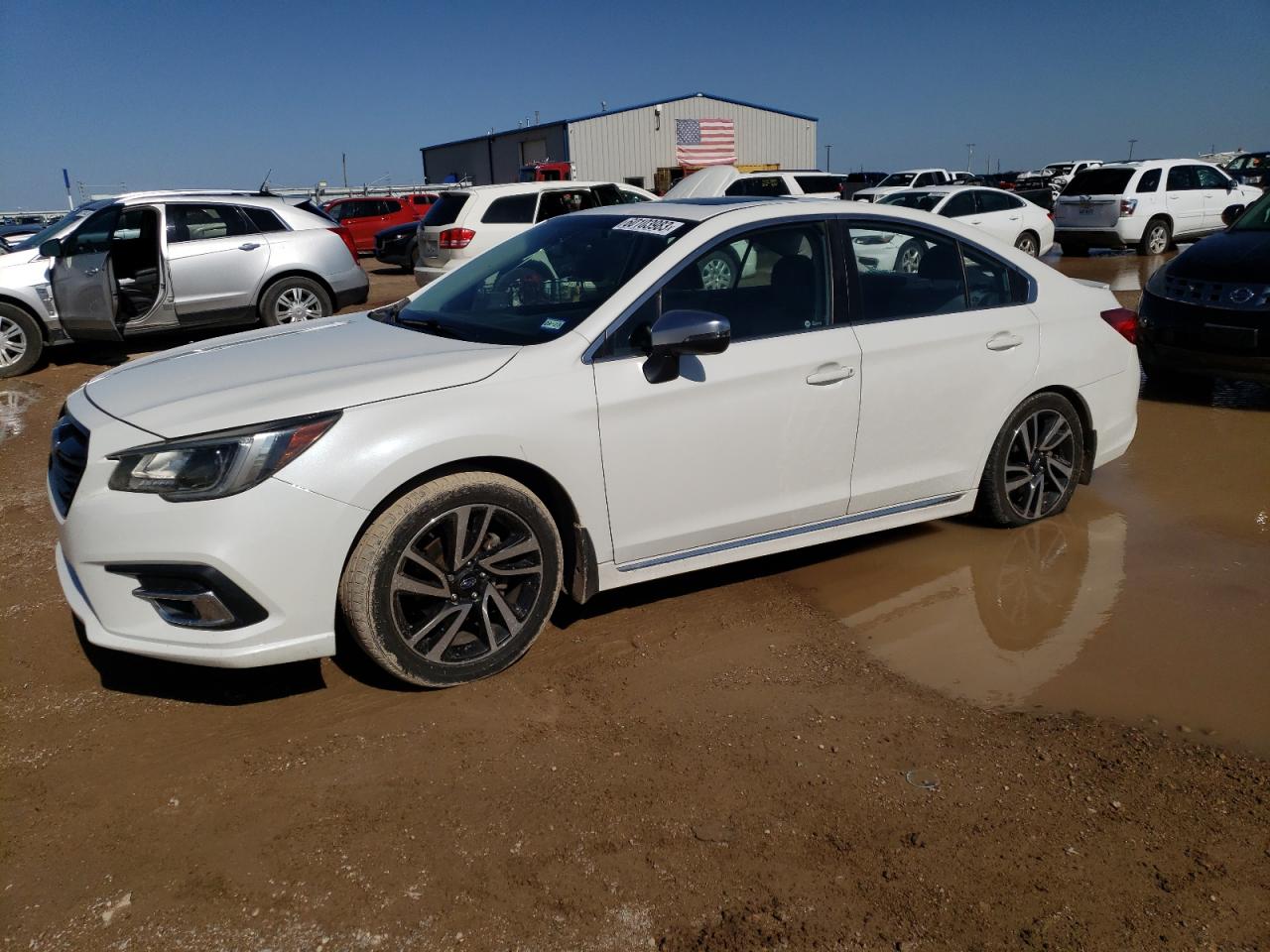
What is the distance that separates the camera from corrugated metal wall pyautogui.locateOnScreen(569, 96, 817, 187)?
3969cm

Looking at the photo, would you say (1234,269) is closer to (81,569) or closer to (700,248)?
(700,248)

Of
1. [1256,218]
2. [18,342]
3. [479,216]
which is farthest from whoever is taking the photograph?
[479,216]

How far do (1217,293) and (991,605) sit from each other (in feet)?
14.2

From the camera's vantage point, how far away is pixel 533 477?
11.5ft

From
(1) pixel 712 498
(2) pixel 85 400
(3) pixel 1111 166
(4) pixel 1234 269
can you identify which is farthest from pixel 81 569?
(3) pixel 1111 166

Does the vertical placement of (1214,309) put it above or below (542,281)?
below

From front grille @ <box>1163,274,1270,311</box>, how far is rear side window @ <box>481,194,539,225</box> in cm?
782

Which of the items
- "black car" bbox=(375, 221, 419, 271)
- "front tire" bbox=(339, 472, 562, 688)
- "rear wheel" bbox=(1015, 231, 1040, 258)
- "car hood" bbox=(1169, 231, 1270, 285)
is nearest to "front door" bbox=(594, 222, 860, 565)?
"front tire" bbox=(339, 472, 562, 688)

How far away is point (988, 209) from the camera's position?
16453 mm

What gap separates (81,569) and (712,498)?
7.00 ft

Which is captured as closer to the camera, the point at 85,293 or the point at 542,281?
the point at 542,281

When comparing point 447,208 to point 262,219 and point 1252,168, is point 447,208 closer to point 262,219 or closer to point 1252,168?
point 262,219

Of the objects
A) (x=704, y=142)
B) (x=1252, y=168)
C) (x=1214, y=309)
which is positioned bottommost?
(x=1214, y=309)

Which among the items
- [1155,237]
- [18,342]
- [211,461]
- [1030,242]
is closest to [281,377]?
[211,461]
